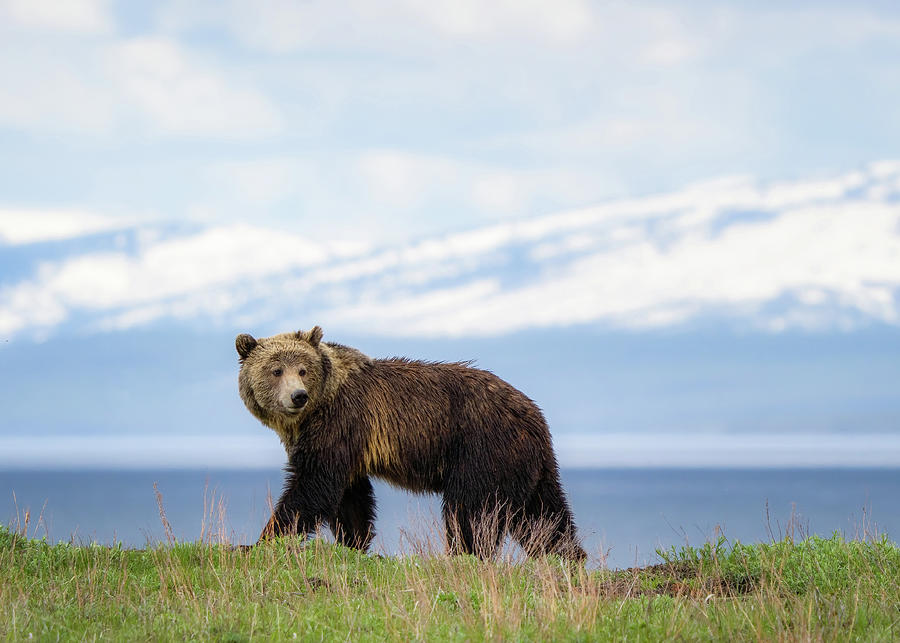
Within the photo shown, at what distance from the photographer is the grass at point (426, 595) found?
6785 millimetres

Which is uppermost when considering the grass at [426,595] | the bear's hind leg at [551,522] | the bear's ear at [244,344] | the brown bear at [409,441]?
the bear's ear at [244,344]

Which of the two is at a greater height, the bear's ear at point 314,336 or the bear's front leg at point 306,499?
the bear's ear at point 314,336

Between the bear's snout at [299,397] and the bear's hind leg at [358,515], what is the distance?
1.44 m

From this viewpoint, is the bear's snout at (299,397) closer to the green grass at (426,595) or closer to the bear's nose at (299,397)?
the bear's nose at (299,397)

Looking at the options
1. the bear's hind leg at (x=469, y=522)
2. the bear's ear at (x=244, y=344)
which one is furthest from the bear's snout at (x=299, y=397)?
the bear's hind leg at (x=469, y=522)

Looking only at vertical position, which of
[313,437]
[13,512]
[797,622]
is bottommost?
[797,622]

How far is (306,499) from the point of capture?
10.5 m

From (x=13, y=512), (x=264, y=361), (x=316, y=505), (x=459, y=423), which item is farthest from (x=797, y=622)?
(x=13, y=512)

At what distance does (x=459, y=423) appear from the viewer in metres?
10.7

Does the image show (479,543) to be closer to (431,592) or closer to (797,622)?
(431,592)

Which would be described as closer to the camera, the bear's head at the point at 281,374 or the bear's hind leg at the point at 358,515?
the bear's head at the point at 281,374

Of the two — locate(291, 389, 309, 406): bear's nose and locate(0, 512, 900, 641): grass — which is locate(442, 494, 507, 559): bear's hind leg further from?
locate(291, 389, 309, 406): bear's nose

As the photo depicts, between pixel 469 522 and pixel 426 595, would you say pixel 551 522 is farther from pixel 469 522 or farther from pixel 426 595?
pixel 426 595

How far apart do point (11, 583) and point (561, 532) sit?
220 inches
